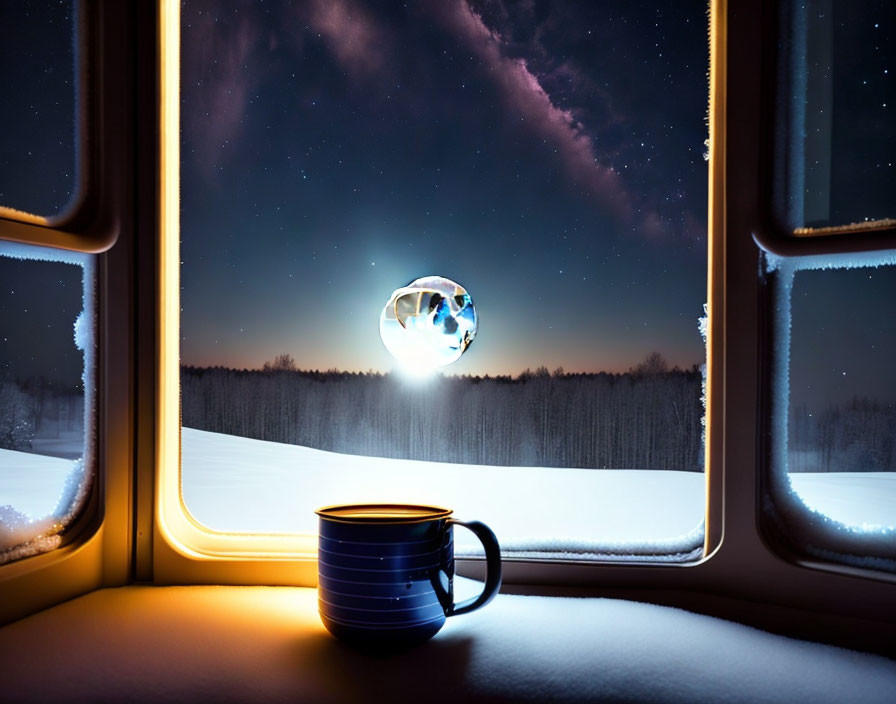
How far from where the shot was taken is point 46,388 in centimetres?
82

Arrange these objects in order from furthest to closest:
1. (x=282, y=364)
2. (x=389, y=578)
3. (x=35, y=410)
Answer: (x=282, y=364) < (x=35, y=410) < (x=389, y=578)

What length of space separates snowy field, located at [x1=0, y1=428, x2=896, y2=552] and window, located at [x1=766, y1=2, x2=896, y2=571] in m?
0.02

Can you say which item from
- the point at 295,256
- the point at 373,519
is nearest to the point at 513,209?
the point at 295,256

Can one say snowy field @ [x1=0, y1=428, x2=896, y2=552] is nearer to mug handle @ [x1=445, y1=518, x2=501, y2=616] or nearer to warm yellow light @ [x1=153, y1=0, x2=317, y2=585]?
warm yellow light @ [x1=153, y1=0, x2=317, y2=585]

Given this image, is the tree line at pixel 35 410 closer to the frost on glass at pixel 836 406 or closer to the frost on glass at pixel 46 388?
the frost on glass at pixel 46 388

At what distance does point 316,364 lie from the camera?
0.92 metres

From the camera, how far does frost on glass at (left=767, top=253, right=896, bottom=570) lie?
0.69 m

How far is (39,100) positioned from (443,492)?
0.68 metres

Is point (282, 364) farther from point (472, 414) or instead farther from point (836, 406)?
point (836, 406)

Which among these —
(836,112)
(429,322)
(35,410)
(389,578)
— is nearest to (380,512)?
(389,578)

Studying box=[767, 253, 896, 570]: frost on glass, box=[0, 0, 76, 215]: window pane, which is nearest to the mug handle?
box=[767, 253, 896, 570]: frost on glass

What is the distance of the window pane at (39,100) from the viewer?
81 centimetres

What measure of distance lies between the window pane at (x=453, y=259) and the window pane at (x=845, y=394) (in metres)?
0.11

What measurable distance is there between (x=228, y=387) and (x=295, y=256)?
20 centimetres
